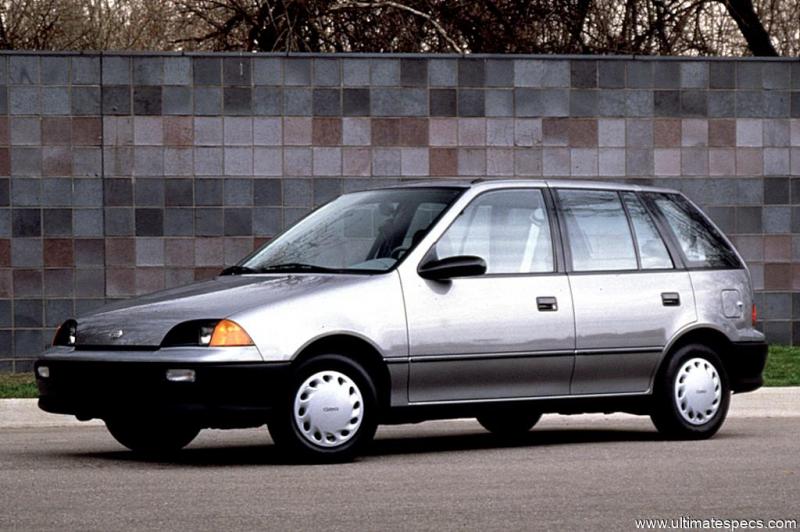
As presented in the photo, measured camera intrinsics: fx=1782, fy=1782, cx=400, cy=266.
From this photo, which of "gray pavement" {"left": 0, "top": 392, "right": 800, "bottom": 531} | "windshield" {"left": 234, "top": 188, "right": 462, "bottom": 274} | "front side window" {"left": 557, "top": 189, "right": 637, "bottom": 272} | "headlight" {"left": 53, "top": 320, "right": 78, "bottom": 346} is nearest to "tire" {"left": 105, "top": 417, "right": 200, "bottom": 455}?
"gray pavement" {"left": 0, "top": 392, "right": 800, "bottom": 531}

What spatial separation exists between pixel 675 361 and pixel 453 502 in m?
3.45

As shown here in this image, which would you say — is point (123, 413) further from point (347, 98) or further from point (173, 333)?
point (347, 98)

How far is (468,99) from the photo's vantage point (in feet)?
55.0

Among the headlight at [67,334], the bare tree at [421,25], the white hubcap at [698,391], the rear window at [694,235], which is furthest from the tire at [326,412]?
the bare tree at [421,25]

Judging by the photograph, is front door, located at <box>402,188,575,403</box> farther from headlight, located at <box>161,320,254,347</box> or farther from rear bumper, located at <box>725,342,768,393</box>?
rear bumper, located at <box>725,342,768,393</box>

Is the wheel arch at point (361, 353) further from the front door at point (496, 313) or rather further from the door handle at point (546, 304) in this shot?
the door handle at point (546, 304)

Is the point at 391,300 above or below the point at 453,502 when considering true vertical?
above

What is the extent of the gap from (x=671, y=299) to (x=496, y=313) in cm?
137

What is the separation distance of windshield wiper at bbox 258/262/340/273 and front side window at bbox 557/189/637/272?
1609mm

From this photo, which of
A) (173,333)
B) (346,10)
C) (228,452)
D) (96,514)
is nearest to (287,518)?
(96,514)

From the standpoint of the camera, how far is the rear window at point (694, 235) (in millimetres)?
11477

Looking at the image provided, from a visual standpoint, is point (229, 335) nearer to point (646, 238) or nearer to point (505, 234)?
point (505, 234)

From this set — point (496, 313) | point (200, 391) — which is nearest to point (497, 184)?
point (496, 313)

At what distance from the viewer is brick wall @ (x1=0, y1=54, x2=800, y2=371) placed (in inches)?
639
